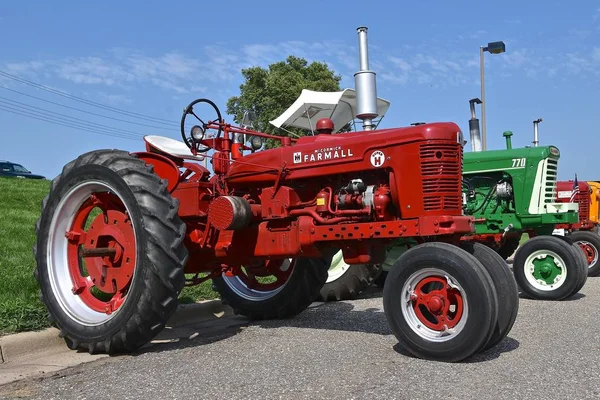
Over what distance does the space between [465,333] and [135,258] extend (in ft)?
7.92

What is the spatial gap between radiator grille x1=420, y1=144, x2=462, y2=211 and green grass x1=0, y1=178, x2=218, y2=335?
119 inches

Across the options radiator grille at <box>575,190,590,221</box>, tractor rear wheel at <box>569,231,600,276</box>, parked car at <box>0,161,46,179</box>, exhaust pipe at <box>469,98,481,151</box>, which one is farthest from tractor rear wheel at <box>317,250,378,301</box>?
parked car at <box>0,161,46,179</box>

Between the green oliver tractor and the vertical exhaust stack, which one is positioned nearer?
the green oliver tractor

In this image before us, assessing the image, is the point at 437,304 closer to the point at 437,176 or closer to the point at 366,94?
the point at 437,176

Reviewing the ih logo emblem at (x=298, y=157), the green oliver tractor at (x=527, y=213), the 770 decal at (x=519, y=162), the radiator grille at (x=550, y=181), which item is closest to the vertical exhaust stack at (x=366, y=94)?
the green oliver tractor at (x=527, y=213)

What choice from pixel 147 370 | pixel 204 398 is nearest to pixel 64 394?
pixel 147 370

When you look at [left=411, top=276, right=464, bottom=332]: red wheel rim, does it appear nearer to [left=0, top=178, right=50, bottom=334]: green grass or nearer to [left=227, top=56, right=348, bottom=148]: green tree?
[left=0, top=178, right=50, bottom=334]: green grass

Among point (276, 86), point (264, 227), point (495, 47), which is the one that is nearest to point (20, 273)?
point (264, 227)

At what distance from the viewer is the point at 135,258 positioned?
457 cm

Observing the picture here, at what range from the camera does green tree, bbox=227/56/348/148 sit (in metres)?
31.3

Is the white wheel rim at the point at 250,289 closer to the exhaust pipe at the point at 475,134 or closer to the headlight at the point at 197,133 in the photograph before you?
the headlight at the point at 197,133

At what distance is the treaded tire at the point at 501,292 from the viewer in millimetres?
4031

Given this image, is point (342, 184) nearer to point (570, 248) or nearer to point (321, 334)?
point (321, 334)

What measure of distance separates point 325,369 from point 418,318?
73 cm
